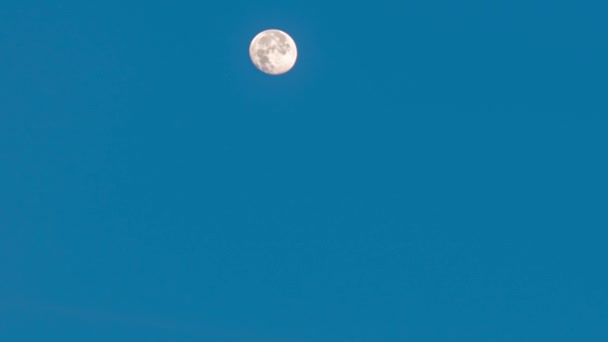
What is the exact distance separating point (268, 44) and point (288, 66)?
813mm

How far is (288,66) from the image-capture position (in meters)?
22.9

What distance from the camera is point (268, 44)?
73.6 feet
